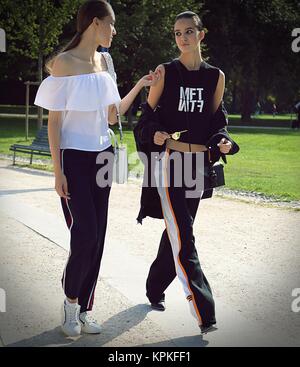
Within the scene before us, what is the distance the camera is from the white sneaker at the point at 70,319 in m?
4.19

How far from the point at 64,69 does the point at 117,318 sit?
1683 mm

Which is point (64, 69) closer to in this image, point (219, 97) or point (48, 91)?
point (48, 91)

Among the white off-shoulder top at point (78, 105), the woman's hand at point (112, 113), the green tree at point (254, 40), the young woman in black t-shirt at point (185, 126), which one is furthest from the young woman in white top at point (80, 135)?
the green tree at point (254, 40)

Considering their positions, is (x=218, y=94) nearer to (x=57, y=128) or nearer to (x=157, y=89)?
(x=157, y=89)

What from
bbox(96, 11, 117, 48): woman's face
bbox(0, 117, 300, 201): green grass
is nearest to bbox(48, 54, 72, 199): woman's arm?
bbox(96, 11, 117, 48): woman's face

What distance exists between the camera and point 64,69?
4098 millimetres

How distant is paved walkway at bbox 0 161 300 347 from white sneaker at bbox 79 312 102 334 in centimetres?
5

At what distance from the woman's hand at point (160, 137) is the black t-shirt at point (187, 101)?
0.43 ft

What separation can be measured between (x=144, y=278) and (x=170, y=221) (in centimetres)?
131

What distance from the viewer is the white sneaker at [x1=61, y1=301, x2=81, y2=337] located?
419cm

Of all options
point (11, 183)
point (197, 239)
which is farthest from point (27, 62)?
point (197, 239)

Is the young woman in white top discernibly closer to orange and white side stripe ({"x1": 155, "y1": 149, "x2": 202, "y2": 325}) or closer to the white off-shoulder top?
the white off-shoulder top

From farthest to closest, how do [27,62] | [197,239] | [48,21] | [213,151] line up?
1. [27,62]
2. [48,21]
3. [197,239]
4. [213,151]

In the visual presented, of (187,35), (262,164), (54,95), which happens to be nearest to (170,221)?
(54,95)
